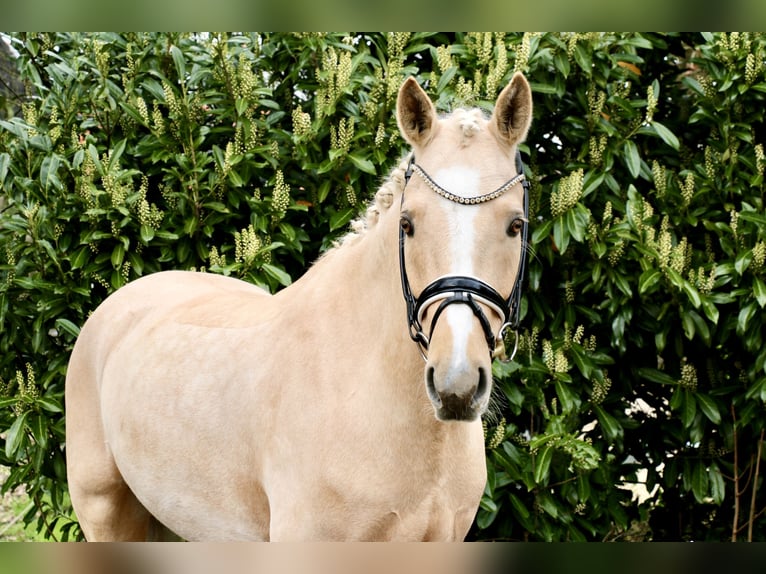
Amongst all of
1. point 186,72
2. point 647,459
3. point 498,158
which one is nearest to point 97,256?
point 186,72

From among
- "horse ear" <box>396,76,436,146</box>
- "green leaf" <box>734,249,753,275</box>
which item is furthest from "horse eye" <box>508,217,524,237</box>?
"green leaf" <box>734,249,753,275</box>

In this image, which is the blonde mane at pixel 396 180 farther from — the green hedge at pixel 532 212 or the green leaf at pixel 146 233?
the green leaf at pixel 146 233

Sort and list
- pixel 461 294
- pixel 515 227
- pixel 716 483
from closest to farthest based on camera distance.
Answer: pixel 461 294 → pixel 515 227 → pixel 716 483

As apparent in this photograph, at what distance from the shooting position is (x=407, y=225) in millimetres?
1909

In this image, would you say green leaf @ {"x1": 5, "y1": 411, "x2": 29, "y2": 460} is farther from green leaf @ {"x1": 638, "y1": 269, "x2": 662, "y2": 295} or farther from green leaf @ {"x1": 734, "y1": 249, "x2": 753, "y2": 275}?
green leaf @ {"x1": 734, "y1": 249, "x2": 753, "y2": 275}

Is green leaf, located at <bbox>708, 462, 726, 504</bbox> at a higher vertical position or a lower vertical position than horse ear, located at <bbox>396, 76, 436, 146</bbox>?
lower

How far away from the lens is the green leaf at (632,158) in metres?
3.49

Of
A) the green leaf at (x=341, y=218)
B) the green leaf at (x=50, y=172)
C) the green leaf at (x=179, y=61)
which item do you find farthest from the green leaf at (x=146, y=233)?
the green leaf at (x=341, y=218)

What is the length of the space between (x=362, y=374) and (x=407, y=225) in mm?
471

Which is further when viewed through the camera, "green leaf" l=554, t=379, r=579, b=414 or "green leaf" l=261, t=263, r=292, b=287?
"green leaf" l=261, t=263, r=292, b=287

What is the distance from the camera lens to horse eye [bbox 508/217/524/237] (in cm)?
187

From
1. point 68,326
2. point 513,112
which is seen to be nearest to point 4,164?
point 68,326

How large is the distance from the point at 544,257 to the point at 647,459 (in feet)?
4.12

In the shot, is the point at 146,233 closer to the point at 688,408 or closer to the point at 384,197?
the point at 384,197
